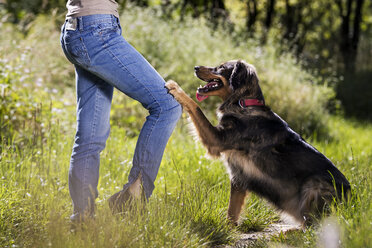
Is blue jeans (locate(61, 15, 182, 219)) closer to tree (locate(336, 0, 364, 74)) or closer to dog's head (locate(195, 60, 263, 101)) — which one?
dog's head (locate(195, 60, 263, 101))

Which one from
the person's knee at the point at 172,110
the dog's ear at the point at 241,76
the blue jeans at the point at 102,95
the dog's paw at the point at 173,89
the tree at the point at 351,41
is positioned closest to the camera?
the blue jeans at the point at 102,95

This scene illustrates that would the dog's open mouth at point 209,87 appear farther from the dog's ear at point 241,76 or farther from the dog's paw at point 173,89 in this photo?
the dog's paw at point 173,89

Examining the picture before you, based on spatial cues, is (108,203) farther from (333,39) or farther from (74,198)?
(333,39)

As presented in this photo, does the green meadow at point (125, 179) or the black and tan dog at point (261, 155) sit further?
the black and tan dog at point (261, 155)

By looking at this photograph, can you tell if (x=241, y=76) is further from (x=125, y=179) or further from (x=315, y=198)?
(x=125, y=179)

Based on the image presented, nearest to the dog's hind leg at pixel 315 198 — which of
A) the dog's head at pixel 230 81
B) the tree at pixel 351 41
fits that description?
the dog's head at pixel 230 81

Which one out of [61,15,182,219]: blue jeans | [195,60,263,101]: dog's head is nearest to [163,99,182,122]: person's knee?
[61,15,182,219]: blue jeans

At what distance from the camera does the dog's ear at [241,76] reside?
321 cm

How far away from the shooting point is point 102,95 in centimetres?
256

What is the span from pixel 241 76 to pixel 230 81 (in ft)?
0.36

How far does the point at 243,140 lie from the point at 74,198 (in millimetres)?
1344

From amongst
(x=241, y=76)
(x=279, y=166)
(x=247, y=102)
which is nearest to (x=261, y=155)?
(x=279, y=166)

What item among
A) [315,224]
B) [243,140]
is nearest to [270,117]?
[243,140]

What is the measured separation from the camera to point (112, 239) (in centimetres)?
226
